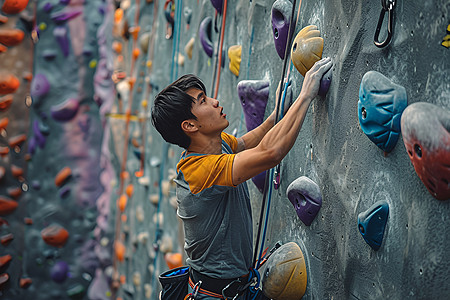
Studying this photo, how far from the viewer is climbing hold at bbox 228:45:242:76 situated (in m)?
1.83

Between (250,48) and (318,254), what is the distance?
0.77 meters

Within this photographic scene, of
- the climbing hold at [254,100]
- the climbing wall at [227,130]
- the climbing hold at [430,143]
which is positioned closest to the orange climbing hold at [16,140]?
the climbing wall at [227,130]

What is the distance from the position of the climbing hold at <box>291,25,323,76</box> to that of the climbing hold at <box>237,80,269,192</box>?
0.99ft

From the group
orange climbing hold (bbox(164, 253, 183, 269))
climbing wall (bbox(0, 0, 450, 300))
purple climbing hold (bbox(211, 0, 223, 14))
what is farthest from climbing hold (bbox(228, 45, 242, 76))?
orange climbing hold (bbox(164, 253, 183, 269))

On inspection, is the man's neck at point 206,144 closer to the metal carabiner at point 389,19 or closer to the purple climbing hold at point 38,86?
the metal carabiner at point 389,19

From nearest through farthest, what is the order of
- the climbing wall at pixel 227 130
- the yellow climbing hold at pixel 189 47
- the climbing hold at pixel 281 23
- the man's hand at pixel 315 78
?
the climbing wall at pixel 227 130 < the man's hand at pixel 315 78 < the climbing hold at pixel 281 23 < the yellow climbing hold at pixel 189 47

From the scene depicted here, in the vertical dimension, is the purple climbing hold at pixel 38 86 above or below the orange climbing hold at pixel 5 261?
above

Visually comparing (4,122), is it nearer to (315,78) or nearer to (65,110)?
(65,110)

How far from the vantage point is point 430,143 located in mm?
764

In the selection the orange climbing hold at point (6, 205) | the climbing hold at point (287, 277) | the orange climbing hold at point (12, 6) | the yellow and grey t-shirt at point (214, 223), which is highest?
the orange climbing hold at point (12, 6)

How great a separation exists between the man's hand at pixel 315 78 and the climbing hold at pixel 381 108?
188mm

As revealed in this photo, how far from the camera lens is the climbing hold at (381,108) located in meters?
0.89

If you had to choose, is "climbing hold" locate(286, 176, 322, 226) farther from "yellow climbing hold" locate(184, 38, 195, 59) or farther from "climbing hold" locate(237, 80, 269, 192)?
"yellow climbing hold" locate(184, 38, 195, 59)

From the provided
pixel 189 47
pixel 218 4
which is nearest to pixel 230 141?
pixel 218 4
